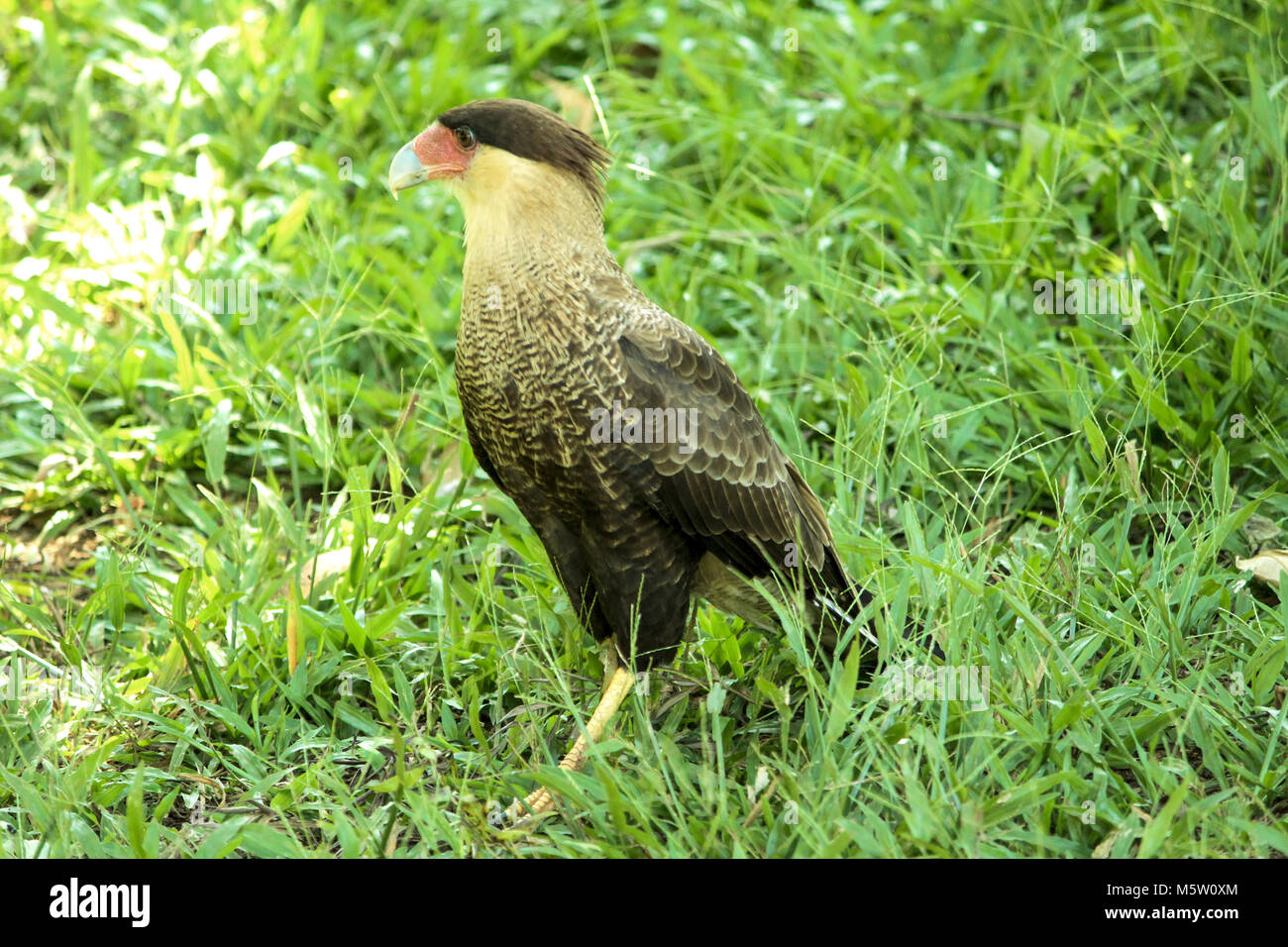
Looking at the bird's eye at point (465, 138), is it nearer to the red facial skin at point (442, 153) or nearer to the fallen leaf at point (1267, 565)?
the red facial skin at point (442, 153)

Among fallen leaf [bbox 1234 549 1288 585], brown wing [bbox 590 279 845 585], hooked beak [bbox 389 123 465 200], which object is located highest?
hooked beak [bbox 389 123 465 200]

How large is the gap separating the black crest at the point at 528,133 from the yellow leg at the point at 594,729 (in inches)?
49.5

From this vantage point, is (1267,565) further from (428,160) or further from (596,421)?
(428,160)

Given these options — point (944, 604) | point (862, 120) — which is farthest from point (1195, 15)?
point (944, 604)

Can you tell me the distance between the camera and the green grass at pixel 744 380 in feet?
9.93

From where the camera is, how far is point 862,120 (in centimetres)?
558

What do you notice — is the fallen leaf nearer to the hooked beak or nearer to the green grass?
the green grass

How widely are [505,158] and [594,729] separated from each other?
4.75 feet

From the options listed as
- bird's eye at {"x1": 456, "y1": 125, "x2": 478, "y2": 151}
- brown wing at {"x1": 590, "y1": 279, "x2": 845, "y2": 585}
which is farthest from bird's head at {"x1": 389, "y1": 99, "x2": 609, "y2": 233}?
brown wing at {"x1": 590, "y1": 279, "x2": 845, "y2": 585}

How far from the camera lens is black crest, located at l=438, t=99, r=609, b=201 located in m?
3.27

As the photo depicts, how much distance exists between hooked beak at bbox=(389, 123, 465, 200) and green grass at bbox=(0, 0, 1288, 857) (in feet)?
2.49

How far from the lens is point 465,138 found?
336cm

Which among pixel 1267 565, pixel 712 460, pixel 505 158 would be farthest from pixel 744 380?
pixel 1267 565

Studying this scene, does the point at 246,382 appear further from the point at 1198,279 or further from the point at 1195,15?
the point at 1195,15
